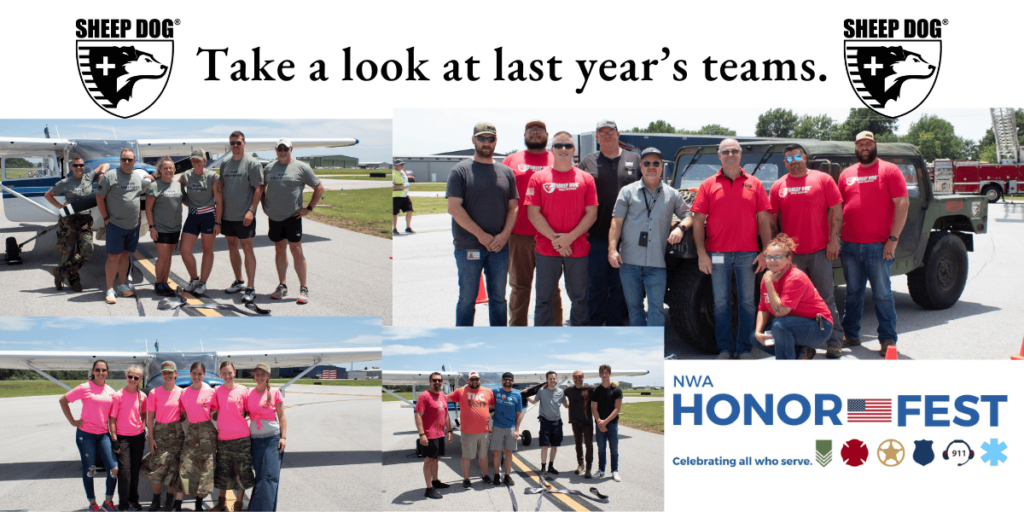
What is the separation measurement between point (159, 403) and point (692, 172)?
5229mm

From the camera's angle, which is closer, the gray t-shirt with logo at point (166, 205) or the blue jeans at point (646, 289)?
the blue jeans at point (646, 289)

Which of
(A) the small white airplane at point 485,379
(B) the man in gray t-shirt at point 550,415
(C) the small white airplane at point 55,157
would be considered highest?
(C) the small white airplane at point 55,157

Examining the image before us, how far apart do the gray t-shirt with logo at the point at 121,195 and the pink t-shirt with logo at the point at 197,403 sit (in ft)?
6.49

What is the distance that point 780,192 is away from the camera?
5.00 m

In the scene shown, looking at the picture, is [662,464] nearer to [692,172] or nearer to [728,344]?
[728,344]

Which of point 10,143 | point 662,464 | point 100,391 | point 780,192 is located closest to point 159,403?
point 100,391

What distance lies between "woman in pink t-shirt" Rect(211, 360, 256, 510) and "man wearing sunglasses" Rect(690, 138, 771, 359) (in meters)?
3.48

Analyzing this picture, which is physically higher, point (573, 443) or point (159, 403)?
point (159, 403)

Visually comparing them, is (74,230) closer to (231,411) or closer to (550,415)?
(231,411)

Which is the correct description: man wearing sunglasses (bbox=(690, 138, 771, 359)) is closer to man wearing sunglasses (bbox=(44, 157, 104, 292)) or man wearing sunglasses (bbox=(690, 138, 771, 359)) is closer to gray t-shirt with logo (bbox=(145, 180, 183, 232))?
gray t-shirt with logo (bbox=(145, 180, 183, 232))

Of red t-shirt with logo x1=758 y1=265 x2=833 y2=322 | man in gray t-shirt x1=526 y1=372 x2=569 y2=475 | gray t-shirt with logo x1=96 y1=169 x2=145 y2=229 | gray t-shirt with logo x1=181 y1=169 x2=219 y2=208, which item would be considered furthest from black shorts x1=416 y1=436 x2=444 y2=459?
gray t-shirt with logo x1=96 y1=169 x2=145 y2=229

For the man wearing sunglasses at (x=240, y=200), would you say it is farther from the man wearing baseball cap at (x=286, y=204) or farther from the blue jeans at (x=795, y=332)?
the blue jeans at (x=795, y=332)

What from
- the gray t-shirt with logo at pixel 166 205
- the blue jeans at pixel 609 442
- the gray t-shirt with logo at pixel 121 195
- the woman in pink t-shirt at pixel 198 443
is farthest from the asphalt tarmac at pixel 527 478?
the gray t-shirt with logo at pixel 121 195

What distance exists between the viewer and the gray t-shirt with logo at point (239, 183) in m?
5.41
